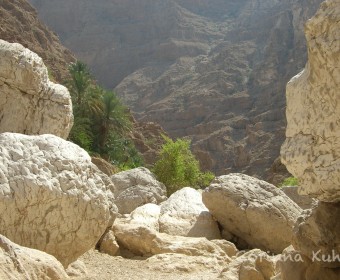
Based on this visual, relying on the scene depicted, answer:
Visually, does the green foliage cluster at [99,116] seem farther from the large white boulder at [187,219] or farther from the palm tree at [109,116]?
the large white boulder at [187,219]

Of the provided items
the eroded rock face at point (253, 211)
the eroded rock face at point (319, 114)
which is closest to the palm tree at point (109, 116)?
the eroded rock face at point (253, 211)

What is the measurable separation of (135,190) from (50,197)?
781 centimetres

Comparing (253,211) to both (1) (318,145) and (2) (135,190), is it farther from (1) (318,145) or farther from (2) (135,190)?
(1) (318,145)

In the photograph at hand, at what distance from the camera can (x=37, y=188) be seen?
540 cm

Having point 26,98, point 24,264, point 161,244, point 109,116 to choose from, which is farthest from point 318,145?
point 109,116

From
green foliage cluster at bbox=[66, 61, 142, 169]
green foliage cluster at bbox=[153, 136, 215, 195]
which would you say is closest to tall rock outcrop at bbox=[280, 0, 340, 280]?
green foliage cluster at bbox=[153, 136, 215, 195]

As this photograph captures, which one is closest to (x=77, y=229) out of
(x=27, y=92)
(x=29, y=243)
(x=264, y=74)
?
(x=29, y=243)

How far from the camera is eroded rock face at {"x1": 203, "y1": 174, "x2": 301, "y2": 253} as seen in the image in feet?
28.7

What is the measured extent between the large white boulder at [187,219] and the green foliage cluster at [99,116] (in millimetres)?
17665

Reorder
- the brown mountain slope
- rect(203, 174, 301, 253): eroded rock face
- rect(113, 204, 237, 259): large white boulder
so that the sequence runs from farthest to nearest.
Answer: the brown mountain slope → rect(203, 174, 301, 253): eroded rock face → rect(113, 204, 237, 259): large white boulder

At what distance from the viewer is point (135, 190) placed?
13258mm

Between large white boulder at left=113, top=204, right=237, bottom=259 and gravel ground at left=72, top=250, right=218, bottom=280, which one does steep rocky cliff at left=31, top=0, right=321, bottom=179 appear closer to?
large white boulder at left=113, top=204, right=237, bottom=259

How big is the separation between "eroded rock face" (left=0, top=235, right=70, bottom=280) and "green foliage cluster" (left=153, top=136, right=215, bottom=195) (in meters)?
16.4

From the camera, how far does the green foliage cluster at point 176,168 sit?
21.1 m
